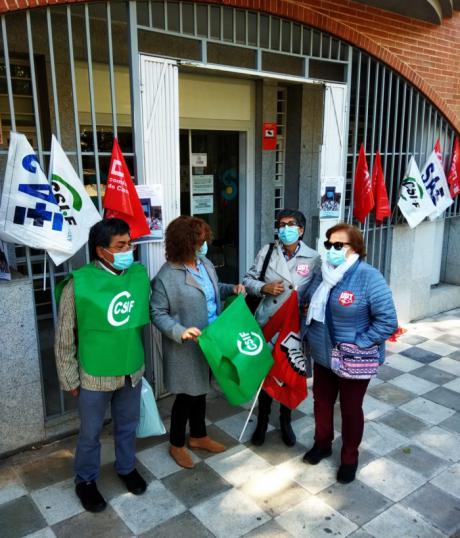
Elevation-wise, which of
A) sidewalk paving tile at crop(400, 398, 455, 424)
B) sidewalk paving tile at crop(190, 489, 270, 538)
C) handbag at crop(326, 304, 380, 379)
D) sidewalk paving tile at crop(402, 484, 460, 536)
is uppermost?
handbag at crop(326, 304, 380, 379)

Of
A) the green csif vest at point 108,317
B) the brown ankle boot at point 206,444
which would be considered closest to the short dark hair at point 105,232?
the green csif vest at point 108,317

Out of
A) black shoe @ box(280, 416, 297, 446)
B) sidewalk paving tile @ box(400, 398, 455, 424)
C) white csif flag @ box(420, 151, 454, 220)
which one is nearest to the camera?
black shoe @ box(280, 416, 297, 446)

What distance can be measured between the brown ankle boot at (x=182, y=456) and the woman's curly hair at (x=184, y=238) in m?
1.44

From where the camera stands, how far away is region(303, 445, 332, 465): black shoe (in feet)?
11.9

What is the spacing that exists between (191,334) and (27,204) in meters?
1.48

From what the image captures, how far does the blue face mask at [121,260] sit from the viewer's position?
9.57 ft

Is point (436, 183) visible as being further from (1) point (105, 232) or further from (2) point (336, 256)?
(1) point (105, 232)

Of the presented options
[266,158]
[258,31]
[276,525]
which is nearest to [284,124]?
[266,158]

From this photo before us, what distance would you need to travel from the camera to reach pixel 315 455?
364 cm

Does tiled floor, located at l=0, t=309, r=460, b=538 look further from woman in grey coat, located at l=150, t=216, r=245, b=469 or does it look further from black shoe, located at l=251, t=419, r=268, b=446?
woman in grey coat, located at l=150, t=216, r=245, b=469

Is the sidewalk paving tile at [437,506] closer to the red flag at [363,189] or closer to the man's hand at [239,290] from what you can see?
the man's hand at [239,290]

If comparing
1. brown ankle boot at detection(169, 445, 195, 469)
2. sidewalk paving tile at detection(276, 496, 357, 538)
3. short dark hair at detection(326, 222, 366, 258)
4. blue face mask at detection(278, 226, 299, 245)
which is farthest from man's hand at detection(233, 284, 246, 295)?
sidewalk paving tile at detection(276, 496, 357, 538)

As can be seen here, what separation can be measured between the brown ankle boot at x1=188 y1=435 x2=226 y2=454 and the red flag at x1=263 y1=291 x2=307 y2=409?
0.58 m

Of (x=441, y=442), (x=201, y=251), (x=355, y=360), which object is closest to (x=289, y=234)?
(x=201, y=251)
